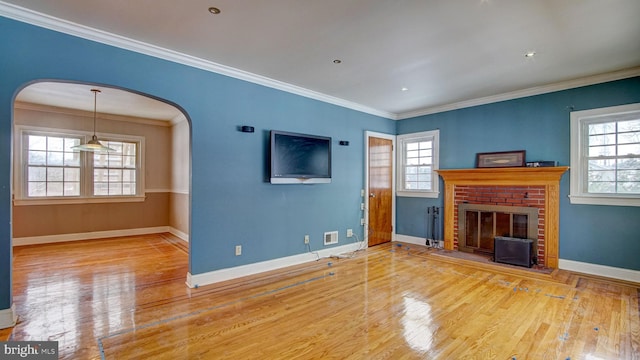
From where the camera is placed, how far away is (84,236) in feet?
20.3

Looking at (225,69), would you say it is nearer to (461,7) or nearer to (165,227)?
(461,7)

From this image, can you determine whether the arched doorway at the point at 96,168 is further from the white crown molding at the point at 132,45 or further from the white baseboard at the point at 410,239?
the white baseboard at the point at 410,239

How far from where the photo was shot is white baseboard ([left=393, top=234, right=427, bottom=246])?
19.1 feet

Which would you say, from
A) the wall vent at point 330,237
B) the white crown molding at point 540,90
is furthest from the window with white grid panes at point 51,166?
the white crown molding at point 540,90

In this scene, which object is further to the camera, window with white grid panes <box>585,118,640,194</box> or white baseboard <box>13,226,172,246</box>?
white baseboard <box>13,226,172,246</box>

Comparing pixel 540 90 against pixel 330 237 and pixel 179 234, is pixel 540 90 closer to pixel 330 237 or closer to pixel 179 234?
pixel 330 237

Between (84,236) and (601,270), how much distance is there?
907 centimetres

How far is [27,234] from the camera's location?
5664mm

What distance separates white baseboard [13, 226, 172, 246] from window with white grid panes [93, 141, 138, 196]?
86cm

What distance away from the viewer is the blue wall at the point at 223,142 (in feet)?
8.45

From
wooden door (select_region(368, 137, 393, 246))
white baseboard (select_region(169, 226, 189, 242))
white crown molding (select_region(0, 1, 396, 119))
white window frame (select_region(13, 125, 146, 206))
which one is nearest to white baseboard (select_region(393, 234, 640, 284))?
wooden door (select_region(368, 137, 393, 246))

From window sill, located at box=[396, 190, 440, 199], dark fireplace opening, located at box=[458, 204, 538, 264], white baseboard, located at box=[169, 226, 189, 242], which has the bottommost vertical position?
white baseboard, located at box=[169, 226, 189, 242]

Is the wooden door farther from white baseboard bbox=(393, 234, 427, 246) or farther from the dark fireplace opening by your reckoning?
the dark fireplace opening

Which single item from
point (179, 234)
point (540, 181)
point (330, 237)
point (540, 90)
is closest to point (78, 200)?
point (179, 234)
